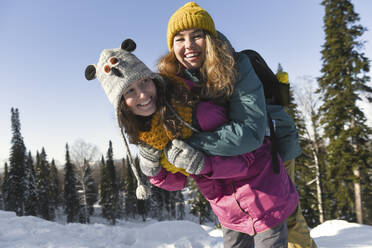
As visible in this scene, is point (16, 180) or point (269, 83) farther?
point (16, 180)

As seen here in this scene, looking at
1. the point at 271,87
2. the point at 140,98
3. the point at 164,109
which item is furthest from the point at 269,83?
the point at 140,98

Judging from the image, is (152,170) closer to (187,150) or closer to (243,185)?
(187,150)

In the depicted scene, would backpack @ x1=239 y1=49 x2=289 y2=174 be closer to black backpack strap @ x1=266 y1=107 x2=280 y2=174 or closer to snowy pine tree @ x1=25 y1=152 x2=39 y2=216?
black backpack strap @ x1=266 y1=107 x2=280 y2=174

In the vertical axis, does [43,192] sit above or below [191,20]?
below

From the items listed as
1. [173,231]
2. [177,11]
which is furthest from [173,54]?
[173,231]

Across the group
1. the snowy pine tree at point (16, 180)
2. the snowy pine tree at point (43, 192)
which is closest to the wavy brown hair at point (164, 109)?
the snowy pine tree at point (16, 180)

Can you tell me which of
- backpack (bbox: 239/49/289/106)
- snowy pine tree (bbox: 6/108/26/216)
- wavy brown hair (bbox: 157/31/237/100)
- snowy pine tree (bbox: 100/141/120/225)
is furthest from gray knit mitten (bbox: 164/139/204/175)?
snowy pine tree (bbox: 100/141/120/225)

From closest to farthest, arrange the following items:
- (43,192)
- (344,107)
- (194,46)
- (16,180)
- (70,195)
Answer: (194,46)
(344,107)
(16,180)
(70,195)
(43,192)

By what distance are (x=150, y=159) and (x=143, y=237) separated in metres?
4.40

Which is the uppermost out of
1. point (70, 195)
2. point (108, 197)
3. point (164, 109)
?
point (164, 109)

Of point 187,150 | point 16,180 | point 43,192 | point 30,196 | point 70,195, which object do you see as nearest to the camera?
point 187,150

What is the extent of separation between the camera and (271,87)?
192cm

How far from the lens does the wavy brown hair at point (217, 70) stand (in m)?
1.58

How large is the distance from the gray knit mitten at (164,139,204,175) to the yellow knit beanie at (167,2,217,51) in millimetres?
1021
